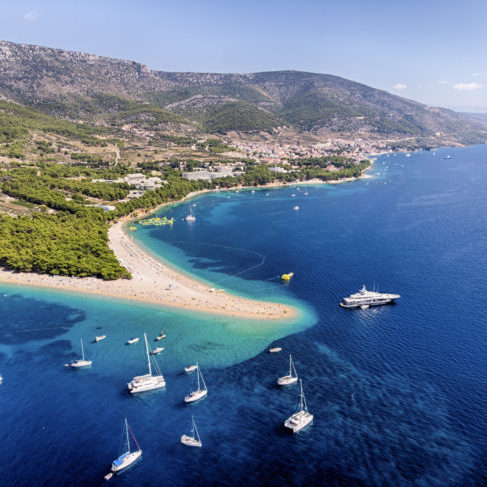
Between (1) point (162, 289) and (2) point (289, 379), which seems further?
(1) point (162, 289)

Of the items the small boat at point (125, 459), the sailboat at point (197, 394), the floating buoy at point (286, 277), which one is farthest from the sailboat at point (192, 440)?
the floating buoy at point (286, 277)

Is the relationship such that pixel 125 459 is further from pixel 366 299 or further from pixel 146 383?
pixel 366 299

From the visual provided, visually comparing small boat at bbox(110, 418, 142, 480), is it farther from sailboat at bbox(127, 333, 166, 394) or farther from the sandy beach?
the sandy beach

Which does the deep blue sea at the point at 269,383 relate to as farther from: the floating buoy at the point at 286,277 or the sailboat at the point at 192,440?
the floating buoy at the point at 286,277

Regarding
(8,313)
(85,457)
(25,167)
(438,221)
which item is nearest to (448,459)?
(85,457)

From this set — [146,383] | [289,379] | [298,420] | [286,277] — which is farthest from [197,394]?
[286,277]

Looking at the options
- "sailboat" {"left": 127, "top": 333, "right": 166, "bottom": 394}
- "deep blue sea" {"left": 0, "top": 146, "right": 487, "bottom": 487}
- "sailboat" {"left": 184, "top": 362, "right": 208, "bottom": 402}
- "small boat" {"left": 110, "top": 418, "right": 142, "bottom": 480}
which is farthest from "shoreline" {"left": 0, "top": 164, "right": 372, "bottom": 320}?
"small boat" {"left": 110, "top": 418, "right": 142, "bottom": 480}

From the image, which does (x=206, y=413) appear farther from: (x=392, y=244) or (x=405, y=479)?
(x=392, y=244)
